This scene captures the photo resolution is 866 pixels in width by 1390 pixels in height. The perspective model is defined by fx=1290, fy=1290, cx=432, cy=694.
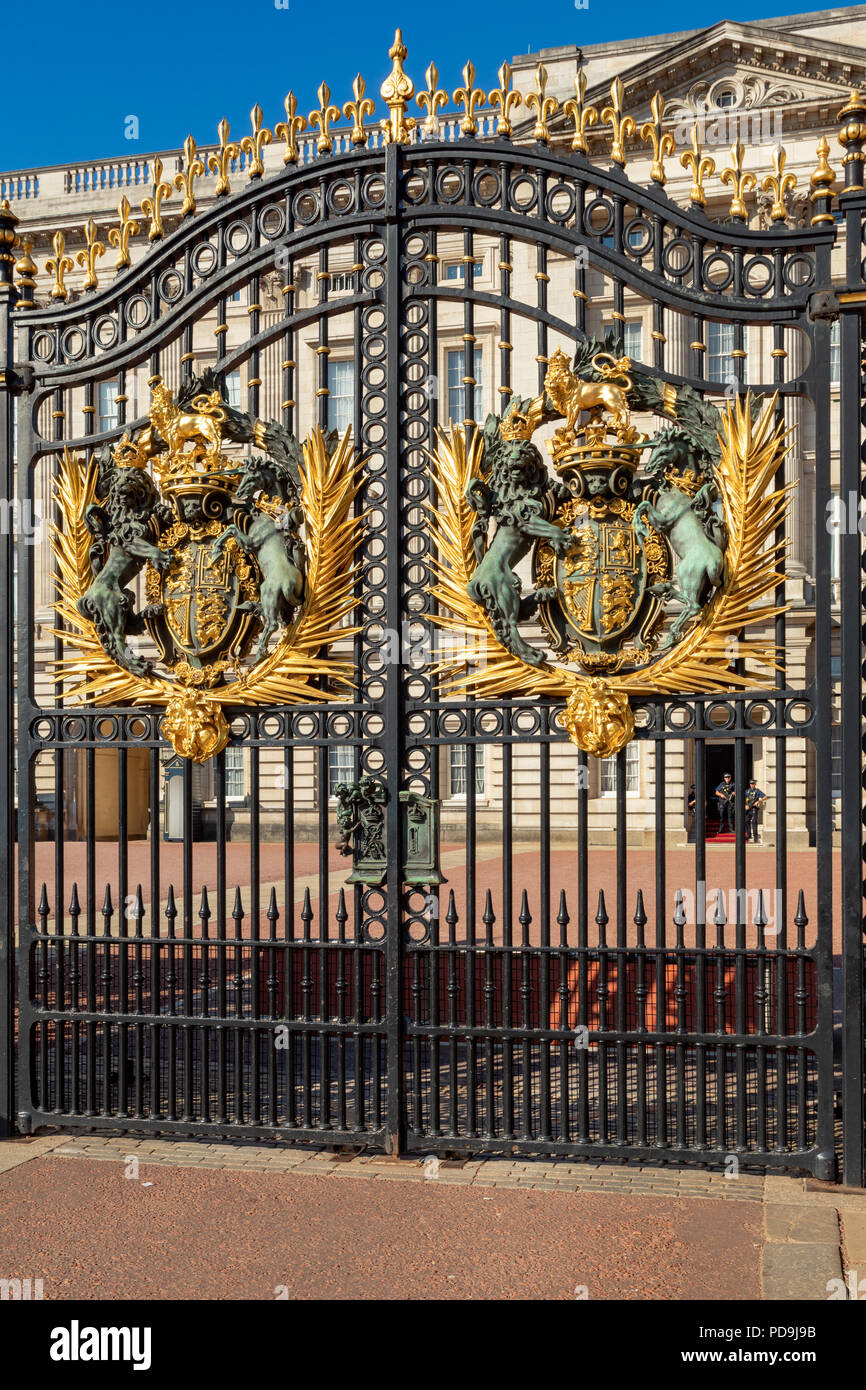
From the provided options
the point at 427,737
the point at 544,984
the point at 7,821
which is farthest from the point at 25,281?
the point at 544,984

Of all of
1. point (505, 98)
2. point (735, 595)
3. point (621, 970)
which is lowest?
point (621, 970)

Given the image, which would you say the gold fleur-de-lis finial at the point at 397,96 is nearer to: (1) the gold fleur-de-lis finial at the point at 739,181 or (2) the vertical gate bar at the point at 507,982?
(1) the gold fleur-de-lis finial at the point at 739,181

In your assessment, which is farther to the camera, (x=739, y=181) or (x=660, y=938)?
(x=739, y=181)

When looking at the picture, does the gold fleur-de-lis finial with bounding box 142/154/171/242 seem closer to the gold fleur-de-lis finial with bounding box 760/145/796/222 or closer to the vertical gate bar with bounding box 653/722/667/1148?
the gold fleur-de-lis finial with bounding box 760/145/796/222

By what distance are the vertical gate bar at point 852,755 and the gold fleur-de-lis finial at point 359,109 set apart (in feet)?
8.57

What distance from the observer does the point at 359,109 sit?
282 inches

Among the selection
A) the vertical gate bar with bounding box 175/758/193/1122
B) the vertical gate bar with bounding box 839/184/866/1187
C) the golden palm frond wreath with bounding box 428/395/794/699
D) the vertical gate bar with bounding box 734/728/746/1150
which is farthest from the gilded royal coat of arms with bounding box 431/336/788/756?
the vertical gate bar with bounding box 175/758/193/1122

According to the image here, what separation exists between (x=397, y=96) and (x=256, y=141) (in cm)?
85

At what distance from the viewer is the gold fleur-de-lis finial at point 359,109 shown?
7.14 m

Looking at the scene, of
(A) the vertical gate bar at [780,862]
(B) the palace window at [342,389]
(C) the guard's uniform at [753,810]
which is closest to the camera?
(A) the vertical gate bar at [780,862]

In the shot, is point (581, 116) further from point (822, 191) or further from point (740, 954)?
point (740, 954)

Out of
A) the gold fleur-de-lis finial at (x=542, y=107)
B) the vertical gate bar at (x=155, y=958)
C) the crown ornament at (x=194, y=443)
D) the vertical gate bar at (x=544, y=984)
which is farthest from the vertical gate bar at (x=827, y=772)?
the vertical gate bar at (x=155, y=958)

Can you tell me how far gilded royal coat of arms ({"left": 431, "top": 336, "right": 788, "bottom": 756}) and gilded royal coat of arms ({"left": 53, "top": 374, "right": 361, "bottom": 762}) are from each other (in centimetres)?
68

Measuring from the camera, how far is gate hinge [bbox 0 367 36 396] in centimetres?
766
